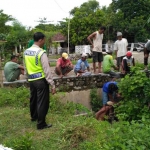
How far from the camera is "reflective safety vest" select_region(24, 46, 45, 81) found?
4.50 m

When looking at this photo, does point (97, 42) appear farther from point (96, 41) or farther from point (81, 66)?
point (81, 66)

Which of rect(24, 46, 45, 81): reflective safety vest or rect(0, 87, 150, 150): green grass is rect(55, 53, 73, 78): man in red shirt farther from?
rect(24, 46, 45, 81): reflective safety vest

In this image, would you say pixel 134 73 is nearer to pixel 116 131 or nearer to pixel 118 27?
pixel 116 131

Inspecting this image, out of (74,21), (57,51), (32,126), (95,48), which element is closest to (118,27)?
(74,21)

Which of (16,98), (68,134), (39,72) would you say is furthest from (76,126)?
(16,98)

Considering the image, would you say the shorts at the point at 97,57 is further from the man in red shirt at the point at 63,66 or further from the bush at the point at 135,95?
the bush at the point at 135,95

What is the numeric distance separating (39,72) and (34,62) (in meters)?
0.20

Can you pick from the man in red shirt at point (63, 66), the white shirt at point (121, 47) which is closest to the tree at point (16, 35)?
the man in red shirt at point (63, 66)

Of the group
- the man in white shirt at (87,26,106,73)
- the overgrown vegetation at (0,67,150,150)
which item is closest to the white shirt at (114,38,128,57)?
the man in white shirt at (87,26,106,73)

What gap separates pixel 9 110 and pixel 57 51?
29027 mm

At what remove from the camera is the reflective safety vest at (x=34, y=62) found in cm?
450

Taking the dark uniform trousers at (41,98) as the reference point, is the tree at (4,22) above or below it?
above

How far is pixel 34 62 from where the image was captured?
4.54 meters

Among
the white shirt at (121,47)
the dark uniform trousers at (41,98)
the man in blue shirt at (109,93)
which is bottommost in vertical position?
the man in blue shirt at (109,93)
